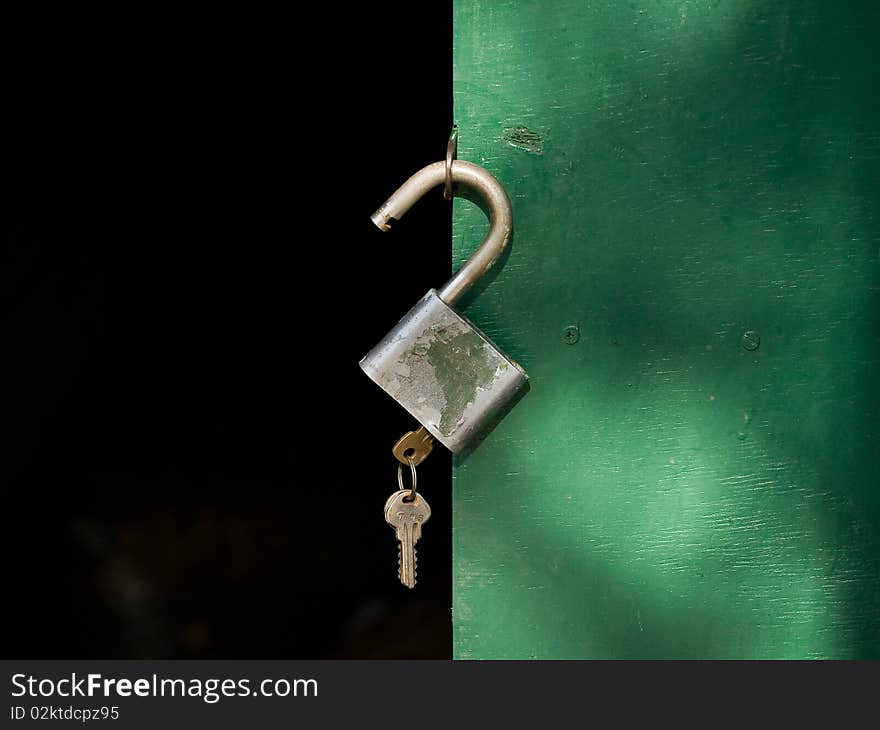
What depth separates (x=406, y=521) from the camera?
62 cm

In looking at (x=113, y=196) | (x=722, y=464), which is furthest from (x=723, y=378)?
(x=113, y=196)

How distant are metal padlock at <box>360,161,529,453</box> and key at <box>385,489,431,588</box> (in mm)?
74

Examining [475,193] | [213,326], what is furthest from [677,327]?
[213,326]

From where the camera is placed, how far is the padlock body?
1.85 ft

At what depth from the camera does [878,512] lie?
24.3 inches

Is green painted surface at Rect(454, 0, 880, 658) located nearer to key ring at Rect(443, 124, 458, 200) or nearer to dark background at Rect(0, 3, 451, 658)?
key ring at Rect(443, 124, 458, 200)

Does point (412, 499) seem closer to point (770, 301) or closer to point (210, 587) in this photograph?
point (770, 301)

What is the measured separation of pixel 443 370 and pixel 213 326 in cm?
210

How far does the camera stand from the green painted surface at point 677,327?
592 mm

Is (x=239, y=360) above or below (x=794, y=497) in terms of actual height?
below

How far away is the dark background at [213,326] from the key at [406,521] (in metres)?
1.70

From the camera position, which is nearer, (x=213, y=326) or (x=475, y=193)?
(x=475, y=193)

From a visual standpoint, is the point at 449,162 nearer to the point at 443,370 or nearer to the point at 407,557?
the point at 443,370

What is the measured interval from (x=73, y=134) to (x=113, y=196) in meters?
0.18
